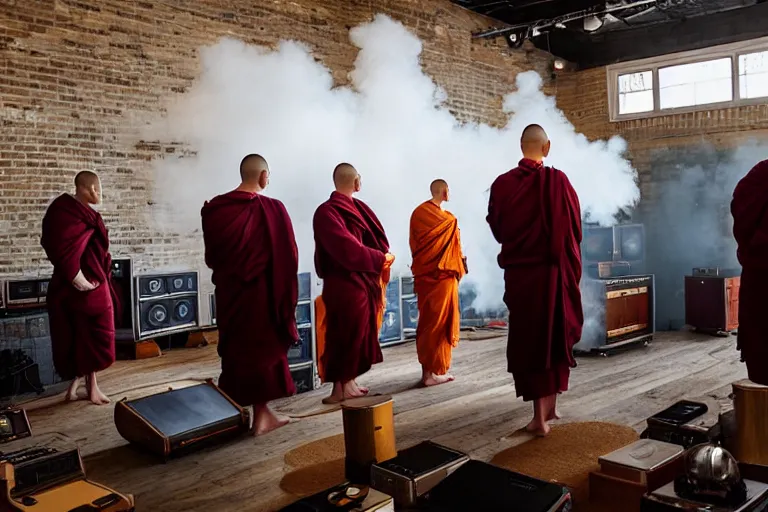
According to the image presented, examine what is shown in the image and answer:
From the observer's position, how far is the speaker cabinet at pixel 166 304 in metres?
7.45

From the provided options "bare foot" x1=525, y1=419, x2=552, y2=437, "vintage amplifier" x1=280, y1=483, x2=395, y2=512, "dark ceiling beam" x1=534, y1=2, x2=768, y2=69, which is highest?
"dark ceiling beam" x1=534, y1=2, x2=768, y2=69

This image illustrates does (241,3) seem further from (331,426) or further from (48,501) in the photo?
(48,501)

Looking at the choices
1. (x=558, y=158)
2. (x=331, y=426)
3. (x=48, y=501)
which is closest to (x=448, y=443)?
(x=331, y=426)

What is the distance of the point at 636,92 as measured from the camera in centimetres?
1113

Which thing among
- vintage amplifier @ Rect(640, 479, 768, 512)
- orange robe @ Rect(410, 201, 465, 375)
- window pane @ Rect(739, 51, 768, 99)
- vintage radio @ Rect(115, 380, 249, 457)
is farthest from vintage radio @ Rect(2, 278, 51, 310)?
window pane @ Rect(739, 51, 768, 99)

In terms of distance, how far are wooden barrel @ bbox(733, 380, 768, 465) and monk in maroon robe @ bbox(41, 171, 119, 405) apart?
4739 millimetres

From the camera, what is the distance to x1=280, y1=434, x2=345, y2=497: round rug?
347 centimetres

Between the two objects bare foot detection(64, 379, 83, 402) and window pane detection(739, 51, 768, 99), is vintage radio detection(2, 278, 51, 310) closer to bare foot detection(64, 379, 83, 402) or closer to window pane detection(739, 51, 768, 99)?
bare foot detection(64, 379, 83, 402)

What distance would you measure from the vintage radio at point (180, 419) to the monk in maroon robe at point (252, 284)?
0.45ft

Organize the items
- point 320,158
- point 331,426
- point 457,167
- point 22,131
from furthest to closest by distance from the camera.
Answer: point 457,167
point 320,158
point 22,131
point 331,426

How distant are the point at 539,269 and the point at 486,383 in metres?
2.03

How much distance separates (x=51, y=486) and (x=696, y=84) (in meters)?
10.6

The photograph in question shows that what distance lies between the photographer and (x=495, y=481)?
289 centimetres

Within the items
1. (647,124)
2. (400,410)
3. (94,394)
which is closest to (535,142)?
(400,410)
